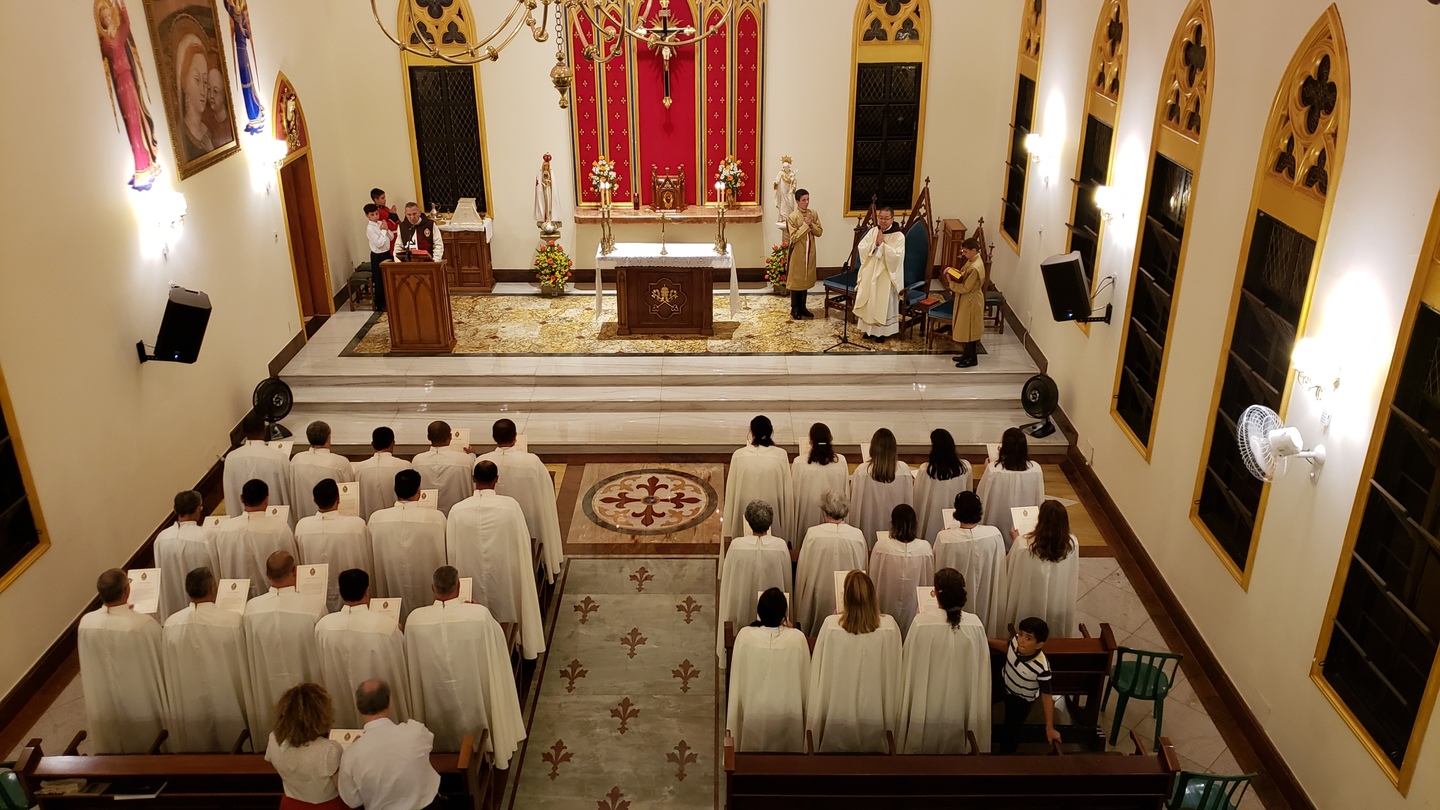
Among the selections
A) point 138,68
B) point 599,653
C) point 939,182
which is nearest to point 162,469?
point 138,68

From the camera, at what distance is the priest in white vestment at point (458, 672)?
6.39 meters

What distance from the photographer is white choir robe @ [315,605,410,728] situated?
249 inches

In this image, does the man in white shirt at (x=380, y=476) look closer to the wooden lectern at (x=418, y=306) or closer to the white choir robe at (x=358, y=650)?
the white choir robe at (x=358, y=650)

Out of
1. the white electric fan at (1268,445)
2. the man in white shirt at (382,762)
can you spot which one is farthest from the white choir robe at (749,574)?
the white electric fan at (1268,445)

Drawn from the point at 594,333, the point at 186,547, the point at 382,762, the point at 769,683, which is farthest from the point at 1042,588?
the point at 594,333

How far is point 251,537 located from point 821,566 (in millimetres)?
3975

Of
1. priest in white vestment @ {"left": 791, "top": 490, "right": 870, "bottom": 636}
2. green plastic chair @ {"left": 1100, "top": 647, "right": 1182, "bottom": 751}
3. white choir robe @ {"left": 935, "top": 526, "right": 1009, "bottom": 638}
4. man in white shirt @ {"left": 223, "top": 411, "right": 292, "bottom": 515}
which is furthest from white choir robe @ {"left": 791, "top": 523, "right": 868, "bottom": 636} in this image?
man in white shirt @ {"left": 223, "top": 411, "right": 292, "bottom": 515}

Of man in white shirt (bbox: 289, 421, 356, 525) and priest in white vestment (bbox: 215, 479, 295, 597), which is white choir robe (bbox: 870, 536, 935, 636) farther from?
man in white shirt (bbox: 289, 421, 356, 525)

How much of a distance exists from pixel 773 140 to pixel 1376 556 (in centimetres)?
1035

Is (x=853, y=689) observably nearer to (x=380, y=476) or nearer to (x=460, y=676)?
(x=460, y=676)

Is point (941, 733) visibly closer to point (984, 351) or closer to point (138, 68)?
point (984, 351)

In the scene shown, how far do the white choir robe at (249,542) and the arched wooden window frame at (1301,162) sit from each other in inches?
264

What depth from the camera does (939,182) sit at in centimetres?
1505

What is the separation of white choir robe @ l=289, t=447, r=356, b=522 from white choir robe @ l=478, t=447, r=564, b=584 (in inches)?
45.9
